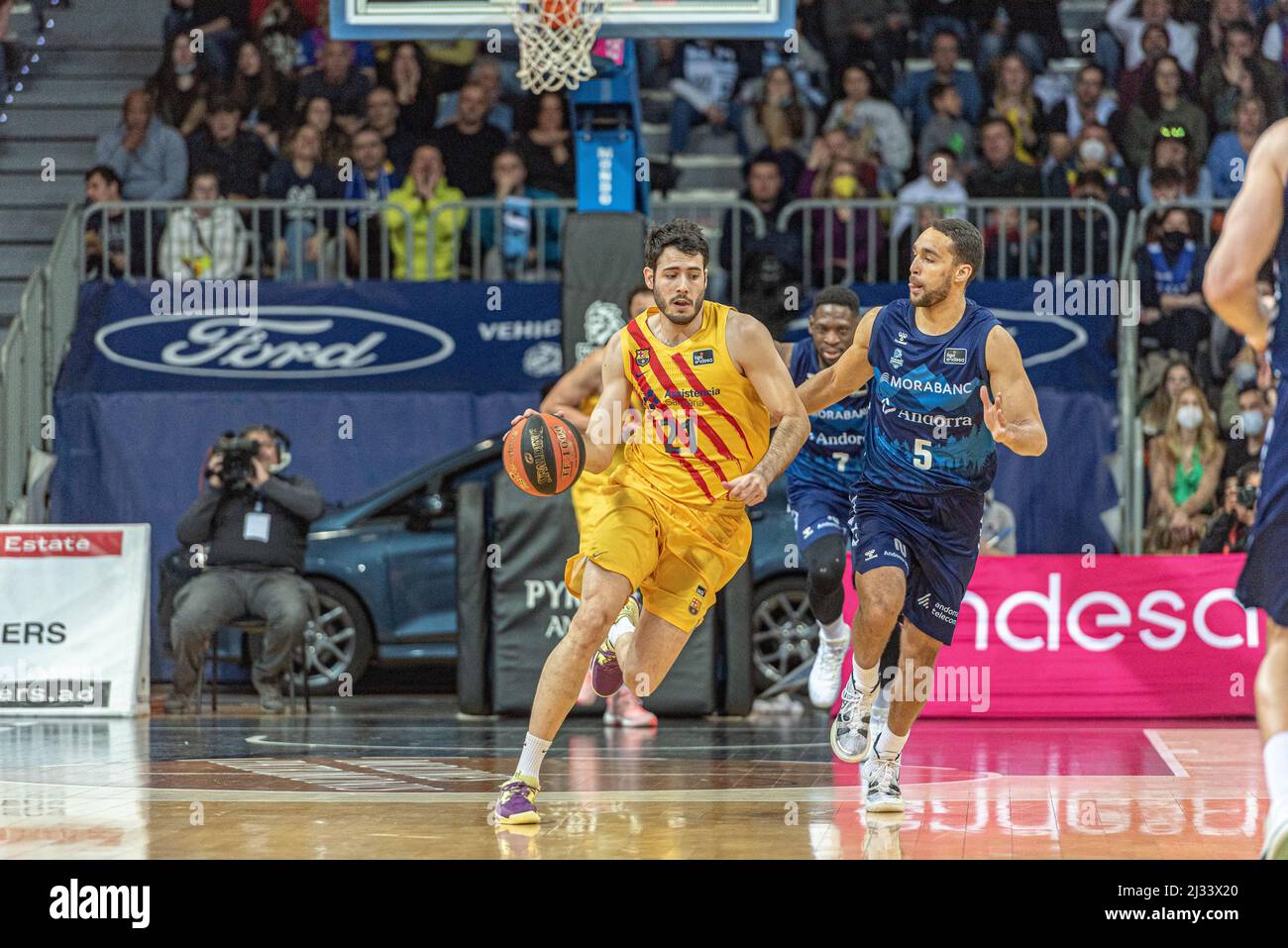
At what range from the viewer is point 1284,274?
4.98m

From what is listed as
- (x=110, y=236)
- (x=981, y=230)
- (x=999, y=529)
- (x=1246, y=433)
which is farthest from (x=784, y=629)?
(x=110, y=236)

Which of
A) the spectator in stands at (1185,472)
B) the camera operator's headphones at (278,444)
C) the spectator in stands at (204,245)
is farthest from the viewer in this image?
the spectator in stands at (204,245)

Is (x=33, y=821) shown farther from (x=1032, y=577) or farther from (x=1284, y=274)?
(x=1032, y=577)

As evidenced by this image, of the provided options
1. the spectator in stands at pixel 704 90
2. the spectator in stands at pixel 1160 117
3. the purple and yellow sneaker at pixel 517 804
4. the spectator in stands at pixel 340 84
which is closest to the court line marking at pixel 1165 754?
the purple and yellow sneaker at pixel 517 804

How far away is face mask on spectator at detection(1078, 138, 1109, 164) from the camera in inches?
634

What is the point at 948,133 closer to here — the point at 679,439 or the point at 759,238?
the point at 759,238

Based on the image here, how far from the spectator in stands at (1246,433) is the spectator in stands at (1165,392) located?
43 centimetres

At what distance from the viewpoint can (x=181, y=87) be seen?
17.1 metres

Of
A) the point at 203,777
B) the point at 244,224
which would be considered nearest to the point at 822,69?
the point at 244,224

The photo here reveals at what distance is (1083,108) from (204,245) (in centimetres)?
801

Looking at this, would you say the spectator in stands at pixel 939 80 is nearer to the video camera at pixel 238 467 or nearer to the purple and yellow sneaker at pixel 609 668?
the video camera at pixel 238 467

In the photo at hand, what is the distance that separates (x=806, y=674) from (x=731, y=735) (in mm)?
1841

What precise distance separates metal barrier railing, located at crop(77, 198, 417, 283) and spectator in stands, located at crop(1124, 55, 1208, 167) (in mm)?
6413

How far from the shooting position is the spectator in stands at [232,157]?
1609 cm
